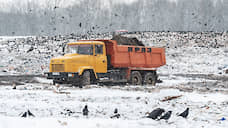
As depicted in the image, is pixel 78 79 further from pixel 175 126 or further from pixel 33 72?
pixel 33 72

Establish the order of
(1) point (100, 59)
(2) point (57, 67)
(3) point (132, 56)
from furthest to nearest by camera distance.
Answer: (3) point (132, 56) → (1) point (100, 59) → (2) point (57, 67)

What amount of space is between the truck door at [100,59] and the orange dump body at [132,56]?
0.33 m

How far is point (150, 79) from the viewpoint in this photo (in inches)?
774

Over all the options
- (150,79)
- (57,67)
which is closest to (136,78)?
(150,79)

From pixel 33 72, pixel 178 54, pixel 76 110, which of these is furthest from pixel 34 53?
pixel 76 110

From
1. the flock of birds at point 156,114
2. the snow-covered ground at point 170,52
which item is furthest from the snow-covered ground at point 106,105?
the snow-covered ground at point 170,52

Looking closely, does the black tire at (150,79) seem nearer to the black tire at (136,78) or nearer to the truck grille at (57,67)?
the black tire at (136,78)

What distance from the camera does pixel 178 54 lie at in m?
44.2

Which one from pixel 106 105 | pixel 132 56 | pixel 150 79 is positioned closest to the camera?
pixel 106 105

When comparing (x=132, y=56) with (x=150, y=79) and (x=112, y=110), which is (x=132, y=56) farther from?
(x=112, y=110)

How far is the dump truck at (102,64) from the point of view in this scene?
16.2 metres

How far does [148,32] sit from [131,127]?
2015 inches

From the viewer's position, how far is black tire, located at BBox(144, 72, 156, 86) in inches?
760

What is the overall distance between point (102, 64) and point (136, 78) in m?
2.51
